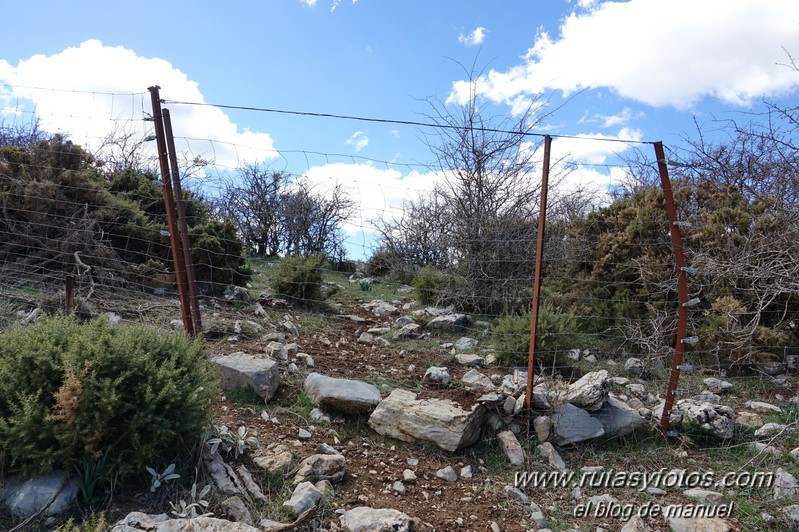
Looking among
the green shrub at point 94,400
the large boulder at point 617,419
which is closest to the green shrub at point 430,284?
the large boulder at point 617,419

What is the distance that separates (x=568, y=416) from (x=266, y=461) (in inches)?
88.8

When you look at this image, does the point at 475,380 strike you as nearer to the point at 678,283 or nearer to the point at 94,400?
the point at 678,283

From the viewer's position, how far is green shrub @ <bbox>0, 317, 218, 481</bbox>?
287 centimetres

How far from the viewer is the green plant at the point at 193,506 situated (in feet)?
9.59

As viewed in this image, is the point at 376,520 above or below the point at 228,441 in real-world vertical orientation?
below

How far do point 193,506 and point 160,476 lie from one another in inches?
11.2

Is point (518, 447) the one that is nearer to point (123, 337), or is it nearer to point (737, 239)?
point (123, 337)

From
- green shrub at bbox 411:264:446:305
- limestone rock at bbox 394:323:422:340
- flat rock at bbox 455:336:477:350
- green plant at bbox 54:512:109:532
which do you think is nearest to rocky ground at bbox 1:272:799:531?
green plant at bbox 54:512:109:532

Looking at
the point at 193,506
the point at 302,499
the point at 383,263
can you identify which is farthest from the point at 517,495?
the point at 383,263

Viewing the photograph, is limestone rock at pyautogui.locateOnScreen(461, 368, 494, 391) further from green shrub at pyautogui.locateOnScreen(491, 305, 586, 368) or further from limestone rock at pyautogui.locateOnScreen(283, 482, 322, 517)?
limestone rock at pyautogui.locateOnScreen(283, 482, 322, 517)

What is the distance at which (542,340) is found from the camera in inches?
214

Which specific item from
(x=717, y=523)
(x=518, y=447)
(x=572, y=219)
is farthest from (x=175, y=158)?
(x=572, y=219)

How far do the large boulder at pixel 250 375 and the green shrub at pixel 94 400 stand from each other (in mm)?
1032

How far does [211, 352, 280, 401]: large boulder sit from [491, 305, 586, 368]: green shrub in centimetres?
227
